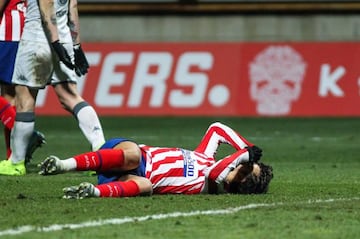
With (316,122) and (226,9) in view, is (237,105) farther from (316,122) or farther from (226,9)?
(226,9)

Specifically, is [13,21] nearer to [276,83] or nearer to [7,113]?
[7,113]

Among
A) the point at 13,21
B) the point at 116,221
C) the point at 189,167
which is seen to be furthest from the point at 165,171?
the point at 13,21

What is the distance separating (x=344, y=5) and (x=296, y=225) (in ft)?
53.2

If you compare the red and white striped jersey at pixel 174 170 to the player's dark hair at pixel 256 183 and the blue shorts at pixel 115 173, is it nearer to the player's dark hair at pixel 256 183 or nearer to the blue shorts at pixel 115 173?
the blue shorts at pixel 115 173

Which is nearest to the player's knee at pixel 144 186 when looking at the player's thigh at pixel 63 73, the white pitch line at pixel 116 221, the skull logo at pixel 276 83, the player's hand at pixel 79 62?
the white pitch line at pixel 116 221

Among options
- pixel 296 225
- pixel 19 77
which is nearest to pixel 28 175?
pixel 19 77

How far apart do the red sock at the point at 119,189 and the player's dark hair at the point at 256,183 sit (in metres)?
0.72

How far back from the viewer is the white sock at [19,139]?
34.1ft

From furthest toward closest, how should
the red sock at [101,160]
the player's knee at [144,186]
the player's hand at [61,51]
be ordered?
the player's hand at [61,51], the player's knee at [144,186], the red sock at [101,160]

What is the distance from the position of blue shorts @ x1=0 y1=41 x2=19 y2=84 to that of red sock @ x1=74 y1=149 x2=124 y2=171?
2976 mm

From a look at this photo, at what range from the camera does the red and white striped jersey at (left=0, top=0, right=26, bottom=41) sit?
36.3ft

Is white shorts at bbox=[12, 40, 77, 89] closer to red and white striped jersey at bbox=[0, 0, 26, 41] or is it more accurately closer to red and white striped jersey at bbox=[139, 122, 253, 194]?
red and white striped jersey at bbox=[0, 0, 26, 41]

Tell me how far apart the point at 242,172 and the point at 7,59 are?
3.31 meters

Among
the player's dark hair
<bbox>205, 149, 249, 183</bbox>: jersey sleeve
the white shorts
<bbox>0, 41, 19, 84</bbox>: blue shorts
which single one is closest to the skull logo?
<bbox>0, 41, 19, 84</bbox>: blue shorts
